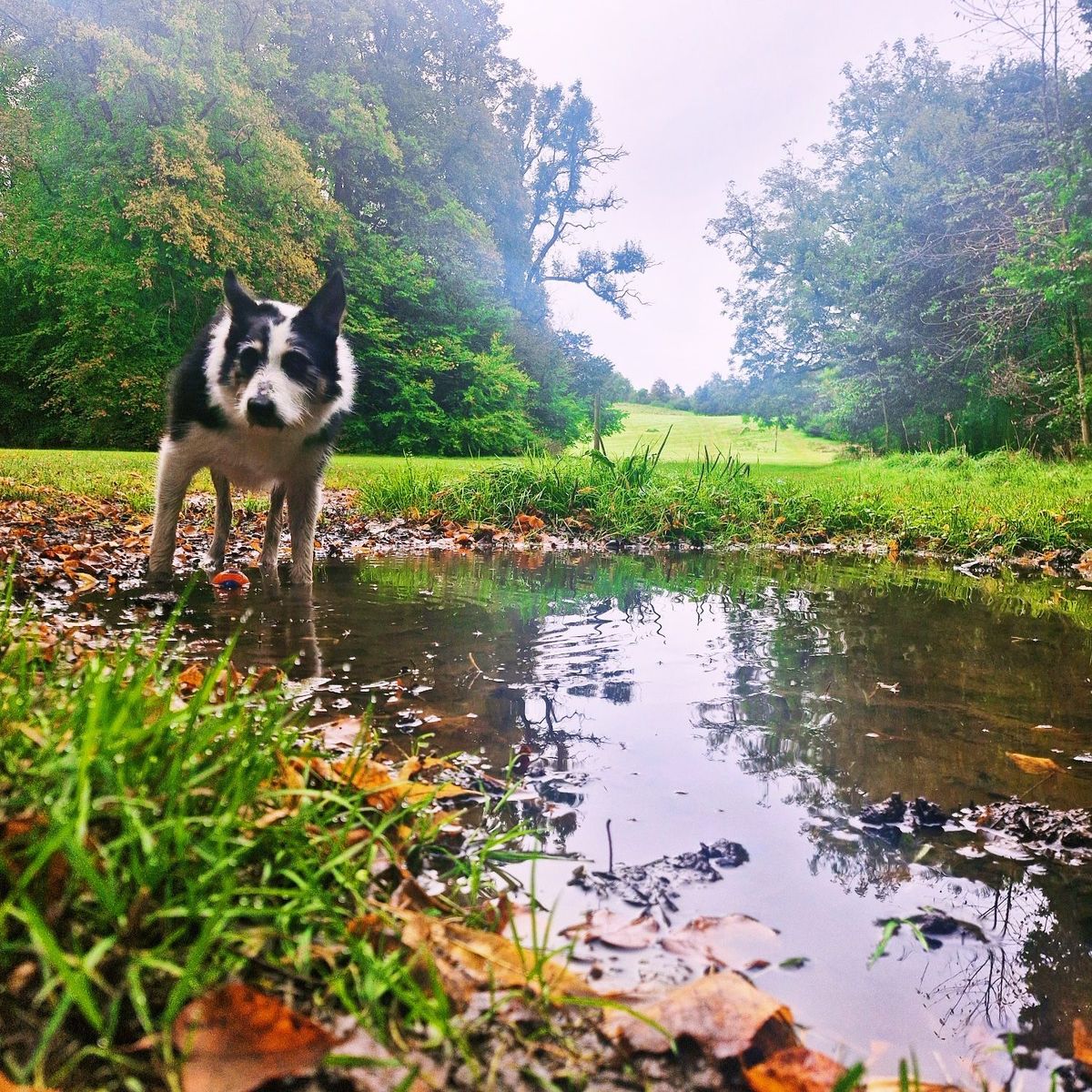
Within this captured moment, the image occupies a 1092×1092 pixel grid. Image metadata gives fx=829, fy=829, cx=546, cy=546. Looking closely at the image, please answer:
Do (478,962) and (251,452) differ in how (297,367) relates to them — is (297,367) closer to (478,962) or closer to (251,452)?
(251,452)

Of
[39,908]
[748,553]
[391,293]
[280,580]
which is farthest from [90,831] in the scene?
[391,293]

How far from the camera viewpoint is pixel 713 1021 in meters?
1.14

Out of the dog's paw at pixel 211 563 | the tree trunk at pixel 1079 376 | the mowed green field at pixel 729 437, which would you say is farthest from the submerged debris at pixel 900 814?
the mowed green field at pixel 729 437

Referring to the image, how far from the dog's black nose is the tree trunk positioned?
19988 millimetres

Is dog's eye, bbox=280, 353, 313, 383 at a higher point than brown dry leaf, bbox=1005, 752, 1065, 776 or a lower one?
higher

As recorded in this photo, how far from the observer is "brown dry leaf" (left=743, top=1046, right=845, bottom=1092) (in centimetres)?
105

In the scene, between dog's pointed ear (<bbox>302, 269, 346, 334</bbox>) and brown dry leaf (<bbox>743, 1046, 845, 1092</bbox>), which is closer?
brown dry leaf (<bbox>743, 1046, 845, 1092</bbox>)

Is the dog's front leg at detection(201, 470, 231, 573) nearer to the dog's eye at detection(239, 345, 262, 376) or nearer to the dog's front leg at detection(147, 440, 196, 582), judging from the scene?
the dog's front leg at detection(147, 440, 196, 582)

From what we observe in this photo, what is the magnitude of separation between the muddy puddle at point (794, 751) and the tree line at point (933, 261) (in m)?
15.2

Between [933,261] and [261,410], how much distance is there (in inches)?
973

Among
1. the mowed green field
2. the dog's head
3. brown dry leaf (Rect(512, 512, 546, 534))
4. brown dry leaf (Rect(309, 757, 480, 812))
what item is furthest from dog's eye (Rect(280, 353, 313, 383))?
the mowed green field

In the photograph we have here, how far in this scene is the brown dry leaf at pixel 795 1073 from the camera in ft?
3.44

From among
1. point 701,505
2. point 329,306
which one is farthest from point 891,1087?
point 701,505

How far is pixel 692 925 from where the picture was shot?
1467mm
